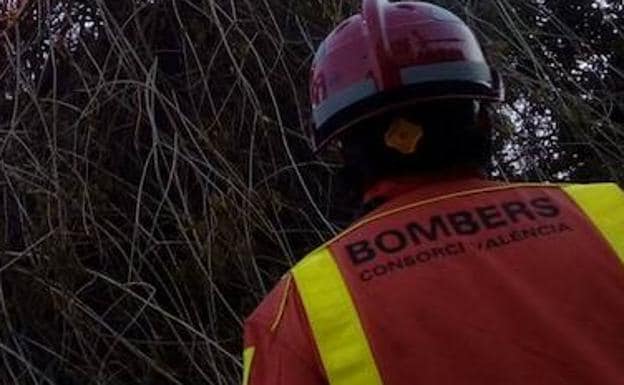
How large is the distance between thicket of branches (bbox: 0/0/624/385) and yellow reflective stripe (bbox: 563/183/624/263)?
2193 millimetres

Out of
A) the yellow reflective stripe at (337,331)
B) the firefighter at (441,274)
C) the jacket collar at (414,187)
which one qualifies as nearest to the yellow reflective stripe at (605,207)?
the firefighter at (441,274)

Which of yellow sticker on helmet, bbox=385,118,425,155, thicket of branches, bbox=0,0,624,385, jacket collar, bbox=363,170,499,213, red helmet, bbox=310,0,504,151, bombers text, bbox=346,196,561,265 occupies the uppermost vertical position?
thicket of branches, bbox=0,0,624,385

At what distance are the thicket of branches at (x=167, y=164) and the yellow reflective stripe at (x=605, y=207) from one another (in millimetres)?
2193

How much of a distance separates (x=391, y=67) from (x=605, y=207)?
364mm

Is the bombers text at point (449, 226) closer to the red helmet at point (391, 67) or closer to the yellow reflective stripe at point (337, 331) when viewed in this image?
the yellow reflective stripe at point (337, 331)

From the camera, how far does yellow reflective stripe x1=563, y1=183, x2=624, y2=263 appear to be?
5.01 feet

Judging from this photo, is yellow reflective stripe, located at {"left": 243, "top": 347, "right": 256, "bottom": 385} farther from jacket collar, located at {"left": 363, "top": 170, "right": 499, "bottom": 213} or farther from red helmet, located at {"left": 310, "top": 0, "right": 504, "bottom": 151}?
red helmet, located at {"left": 310, "top": 0, "right": 504, "bottom": 151}

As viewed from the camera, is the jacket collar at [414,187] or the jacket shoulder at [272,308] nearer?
the jacket shoulder at [272,308]

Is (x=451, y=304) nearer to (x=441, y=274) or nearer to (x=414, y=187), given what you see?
(x=441, y=274)

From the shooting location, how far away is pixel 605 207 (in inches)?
62.0

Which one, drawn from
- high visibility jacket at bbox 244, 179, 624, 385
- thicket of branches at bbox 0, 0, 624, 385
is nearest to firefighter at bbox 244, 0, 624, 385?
high visibility jacket at bbox 244, 179, 624, 385

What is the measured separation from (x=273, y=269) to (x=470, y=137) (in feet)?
8.04

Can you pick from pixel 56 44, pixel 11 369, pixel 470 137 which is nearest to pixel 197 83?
pixel 56 44

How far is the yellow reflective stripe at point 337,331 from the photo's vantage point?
4.68 ft
